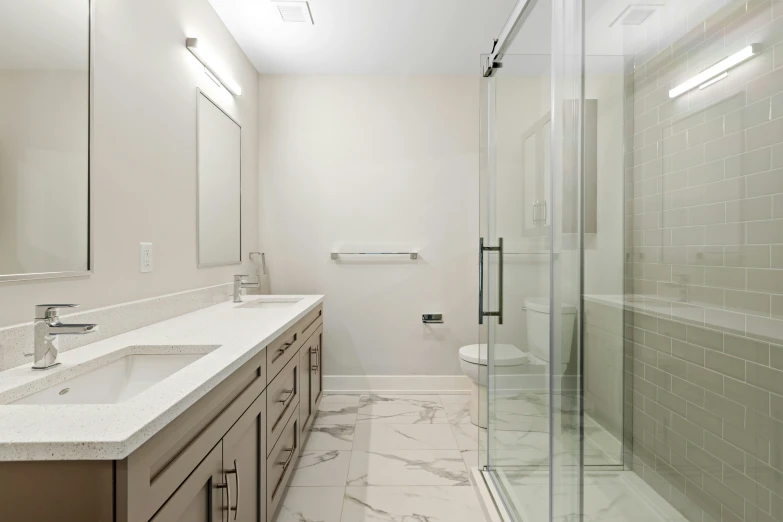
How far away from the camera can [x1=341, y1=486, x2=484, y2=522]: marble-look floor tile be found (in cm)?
172

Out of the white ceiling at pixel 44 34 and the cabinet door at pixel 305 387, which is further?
the cabinet door at pixel 305 387

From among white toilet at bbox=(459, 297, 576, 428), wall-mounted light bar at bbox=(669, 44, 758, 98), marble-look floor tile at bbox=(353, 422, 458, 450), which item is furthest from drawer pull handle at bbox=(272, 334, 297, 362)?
wall-mounted light bar at bbox=(669, 44, 758, 98)

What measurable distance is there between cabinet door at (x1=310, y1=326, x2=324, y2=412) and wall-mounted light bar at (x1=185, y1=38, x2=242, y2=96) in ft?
5.18

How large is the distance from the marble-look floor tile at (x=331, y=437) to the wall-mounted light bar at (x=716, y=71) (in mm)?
2192

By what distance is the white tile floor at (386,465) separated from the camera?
1.77 metres

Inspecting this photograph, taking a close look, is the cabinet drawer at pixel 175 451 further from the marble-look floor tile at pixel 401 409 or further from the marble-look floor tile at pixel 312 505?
the marble-look floor tile at pixel 401 409

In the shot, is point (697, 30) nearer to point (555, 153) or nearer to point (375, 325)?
point (555, 153)

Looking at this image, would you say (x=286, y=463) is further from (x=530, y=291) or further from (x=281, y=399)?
(x=530, y=291)

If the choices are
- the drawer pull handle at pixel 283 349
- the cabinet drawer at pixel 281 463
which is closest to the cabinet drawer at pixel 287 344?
the drawer pull handle at pixel 283 349

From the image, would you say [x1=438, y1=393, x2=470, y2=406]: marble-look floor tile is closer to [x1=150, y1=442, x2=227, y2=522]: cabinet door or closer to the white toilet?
the white toilet

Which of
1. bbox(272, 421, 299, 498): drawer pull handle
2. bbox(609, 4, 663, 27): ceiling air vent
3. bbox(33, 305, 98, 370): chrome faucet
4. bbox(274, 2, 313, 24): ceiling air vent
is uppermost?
bbox(274, 2, 313, 24): ceiling air vent

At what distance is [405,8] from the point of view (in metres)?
2.35

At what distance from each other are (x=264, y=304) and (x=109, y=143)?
4.38 ft

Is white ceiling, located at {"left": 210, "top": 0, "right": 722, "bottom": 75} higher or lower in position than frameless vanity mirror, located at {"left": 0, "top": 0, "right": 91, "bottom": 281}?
higher
